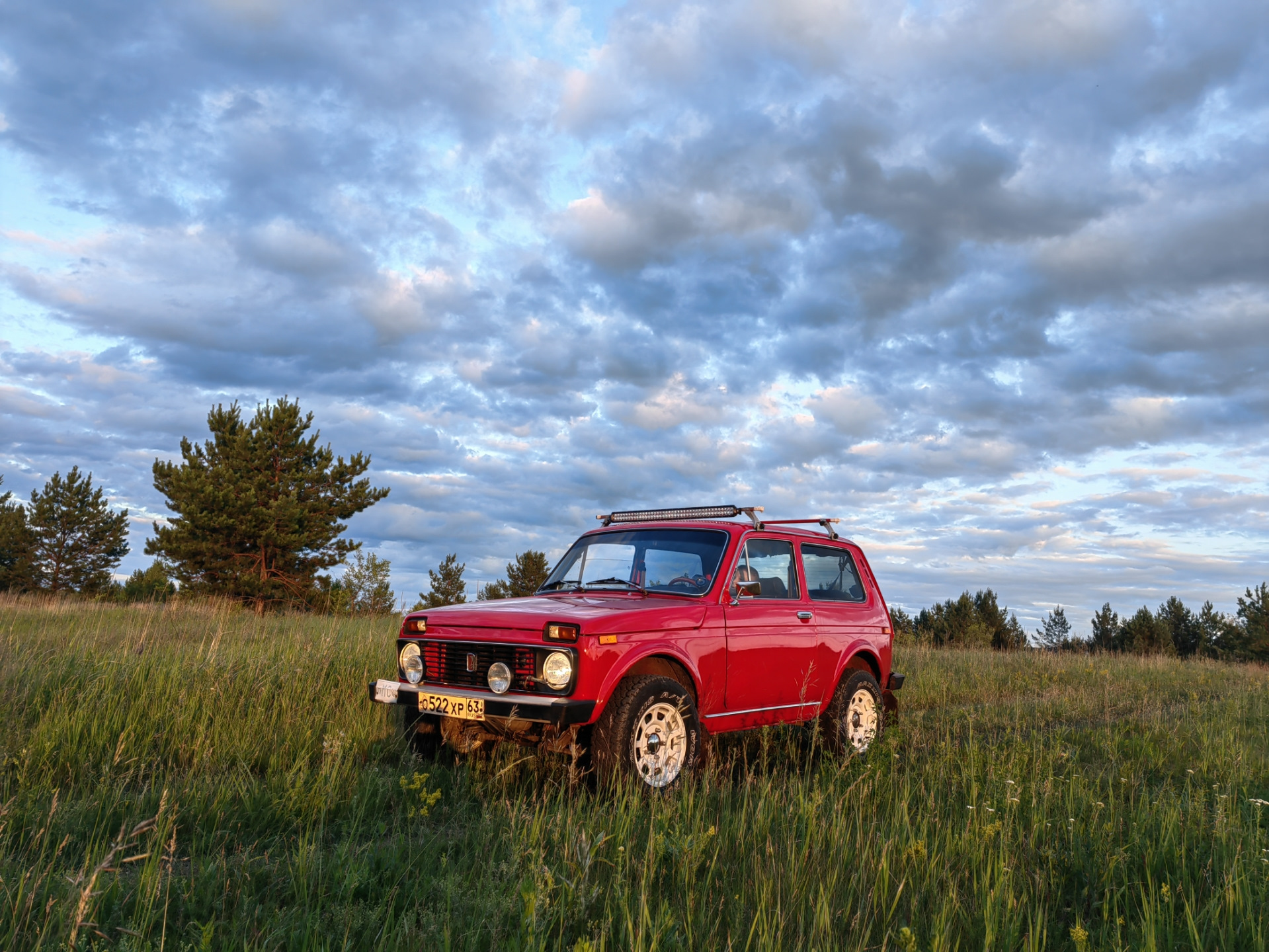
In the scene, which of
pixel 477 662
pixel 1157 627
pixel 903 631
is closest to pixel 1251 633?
pixel 1157 627

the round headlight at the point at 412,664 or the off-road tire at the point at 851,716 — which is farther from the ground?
the round headlight at the point at 412,664

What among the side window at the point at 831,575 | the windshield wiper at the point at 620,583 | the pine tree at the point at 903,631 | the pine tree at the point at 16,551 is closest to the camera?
the windshield wiper at the point at 620,583

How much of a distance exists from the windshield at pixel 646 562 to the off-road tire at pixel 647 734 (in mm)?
996

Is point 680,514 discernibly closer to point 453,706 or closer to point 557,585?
point 557,585

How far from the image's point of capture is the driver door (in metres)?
6.28

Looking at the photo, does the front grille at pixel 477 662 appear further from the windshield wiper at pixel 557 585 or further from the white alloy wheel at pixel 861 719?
the white alloy wheel at pixel 861 719

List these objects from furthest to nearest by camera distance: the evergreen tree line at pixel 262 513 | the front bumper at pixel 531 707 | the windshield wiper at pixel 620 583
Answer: the evergreen tree line at pixel 262 513 < the windshield wiper at pixel 620 583 < the front bumper at pixel 531 707

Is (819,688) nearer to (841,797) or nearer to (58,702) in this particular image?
(841,797)

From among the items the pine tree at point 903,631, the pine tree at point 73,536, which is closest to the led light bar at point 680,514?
the pine tree at point 903,631

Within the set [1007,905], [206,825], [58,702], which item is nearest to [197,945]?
[206,825]

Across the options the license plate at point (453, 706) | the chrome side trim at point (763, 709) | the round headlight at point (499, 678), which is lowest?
the chrome side trim at point (763, 709)

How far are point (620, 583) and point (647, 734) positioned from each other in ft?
4.94

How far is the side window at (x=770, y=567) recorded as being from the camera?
21.9ft

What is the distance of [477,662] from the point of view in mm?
5477
